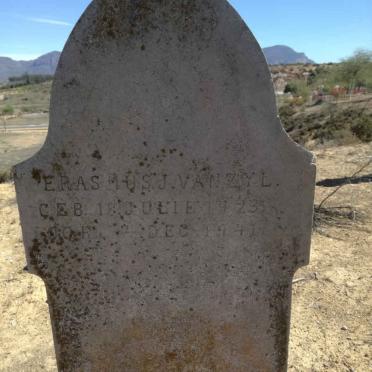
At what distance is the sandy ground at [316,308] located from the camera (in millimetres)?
3102

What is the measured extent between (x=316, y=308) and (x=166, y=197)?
101 inches

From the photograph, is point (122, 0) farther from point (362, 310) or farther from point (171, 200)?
point (362, 310)

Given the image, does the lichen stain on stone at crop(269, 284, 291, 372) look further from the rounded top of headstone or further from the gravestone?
the rounded top of headstone

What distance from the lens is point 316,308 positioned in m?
3.73

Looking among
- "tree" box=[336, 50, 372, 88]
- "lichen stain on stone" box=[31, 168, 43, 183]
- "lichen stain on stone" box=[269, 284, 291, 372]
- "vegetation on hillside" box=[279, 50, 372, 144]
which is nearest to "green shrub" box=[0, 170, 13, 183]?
A: "lichen stain on stone" box=[31, 168, 43, 183]

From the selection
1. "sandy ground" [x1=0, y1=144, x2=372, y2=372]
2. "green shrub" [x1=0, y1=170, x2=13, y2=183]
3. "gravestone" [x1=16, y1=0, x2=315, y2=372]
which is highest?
"gravestone" [x1=16, y1=0, x2=315, y2=372]

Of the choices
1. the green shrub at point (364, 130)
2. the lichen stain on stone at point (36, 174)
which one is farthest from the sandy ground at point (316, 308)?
the green shrub at point (364, 130)

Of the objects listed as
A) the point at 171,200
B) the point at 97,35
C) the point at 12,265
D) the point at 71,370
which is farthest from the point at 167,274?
the point at 12,265

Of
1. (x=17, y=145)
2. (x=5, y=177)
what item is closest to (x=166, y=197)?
(x=5, y=177)

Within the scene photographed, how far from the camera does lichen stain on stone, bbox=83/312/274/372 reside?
211cm

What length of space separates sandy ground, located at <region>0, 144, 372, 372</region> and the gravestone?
3.86 ft

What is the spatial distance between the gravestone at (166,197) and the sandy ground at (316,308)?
118 centimetres

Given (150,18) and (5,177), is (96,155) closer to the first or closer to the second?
(150,18)

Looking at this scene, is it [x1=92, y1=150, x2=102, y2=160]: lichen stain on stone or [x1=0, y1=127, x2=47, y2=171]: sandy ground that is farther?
[x1=0, y1=127, x2=47, y2=171]: sandy ground
